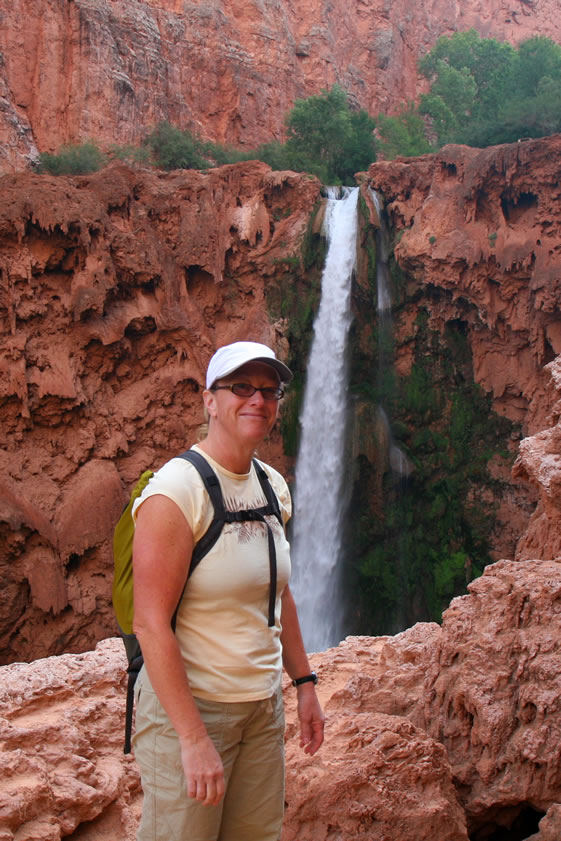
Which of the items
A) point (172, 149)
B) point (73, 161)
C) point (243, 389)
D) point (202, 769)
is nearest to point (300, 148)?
point (172, 149)

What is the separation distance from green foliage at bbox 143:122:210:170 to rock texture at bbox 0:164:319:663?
5.77 meters

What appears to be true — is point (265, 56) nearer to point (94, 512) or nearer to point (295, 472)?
point (295, 472)

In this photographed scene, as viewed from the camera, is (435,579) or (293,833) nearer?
(293,833)

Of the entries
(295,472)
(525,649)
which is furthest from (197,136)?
(525,649)

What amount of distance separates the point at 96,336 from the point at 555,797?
13.2 meters

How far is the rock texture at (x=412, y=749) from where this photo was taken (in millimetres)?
2682

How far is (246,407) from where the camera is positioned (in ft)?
6.52

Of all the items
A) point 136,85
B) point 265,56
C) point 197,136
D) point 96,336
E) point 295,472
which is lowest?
point 295,472

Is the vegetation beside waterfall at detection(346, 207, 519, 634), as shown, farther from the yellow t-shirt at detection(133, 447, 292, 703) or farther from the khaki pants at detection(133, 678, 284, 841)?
the yellow t-shirt at detection(133, 447, 292, 703)

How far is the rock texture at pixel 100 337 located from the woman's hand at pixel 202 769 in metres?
12.4

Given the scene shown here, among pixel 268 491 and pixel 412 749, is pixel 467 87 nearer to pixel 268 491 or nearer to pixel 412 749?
pixel 412 749

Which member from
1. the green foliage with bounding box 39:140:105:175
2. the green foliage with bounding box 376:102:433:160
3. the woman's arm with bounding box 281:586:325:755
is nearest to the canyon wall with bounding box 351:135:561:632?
the green foliage with bounding box 39:140:105:175

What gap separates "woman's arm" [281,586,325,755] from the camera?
219 centimetres

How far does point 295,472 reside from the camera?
16.0 metres
